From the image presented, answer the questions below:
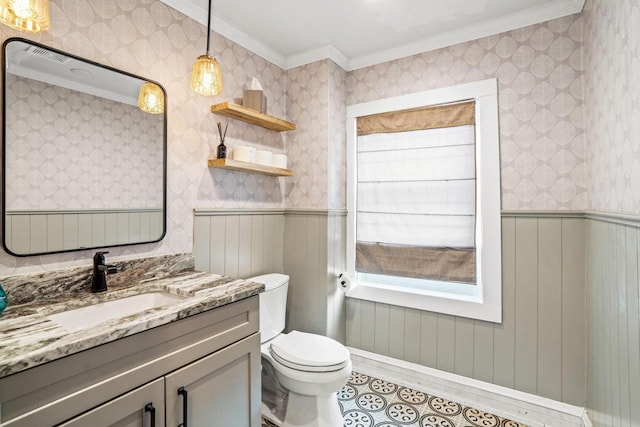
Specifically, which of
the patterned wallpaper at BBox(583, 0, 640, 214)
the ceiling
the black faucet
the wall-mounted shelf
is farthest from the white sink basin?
the patterned wallpaper at BBox(583, 0, 640, 214)

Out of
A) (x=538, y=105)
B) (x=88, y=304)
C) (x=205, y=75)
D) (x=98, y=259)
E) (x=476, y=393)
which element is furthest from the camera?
(x=476, y=393)

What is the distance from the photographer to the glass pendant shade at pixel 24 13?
94cm

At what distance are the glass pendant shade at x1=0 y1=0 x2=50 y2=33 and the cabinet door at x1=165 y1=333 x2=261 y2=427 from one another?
1223mm

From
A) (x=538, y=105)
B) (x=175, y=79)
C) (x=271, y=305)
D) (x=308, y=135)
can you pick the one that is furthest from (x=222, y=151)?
(x=538, y=105)

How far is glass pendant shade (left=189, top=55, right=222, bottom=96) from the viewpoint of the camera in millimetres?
1508


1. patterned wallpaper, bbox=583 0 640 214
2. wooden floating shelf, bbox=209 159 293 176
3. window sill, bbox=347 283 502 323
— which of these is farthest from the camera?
window sill, bbox=347 283 502 323

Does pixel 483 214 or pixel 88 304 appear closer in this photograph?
pixel 88 304

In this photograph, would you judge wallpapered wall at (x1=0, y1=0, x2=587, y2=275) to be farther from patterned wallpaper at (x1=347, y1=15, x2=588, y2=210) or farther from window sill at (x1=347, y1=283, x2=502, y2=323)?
window sill at (x1=347, y1=283, x2=502, y2=323)

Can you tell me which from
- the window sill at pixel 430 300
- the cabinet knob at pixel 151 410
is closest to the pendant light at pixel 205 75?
the cabinet knob at pixel 151 410

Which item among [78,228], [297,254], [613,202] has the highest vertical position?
[613,202]

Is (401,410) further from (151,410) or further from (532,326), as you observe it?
(151,410)

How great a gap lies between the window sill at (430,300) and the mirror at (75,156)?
60.1 inches

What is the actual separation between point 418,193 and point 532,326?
3.50 feet

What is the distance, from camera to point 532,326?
1897 mm
